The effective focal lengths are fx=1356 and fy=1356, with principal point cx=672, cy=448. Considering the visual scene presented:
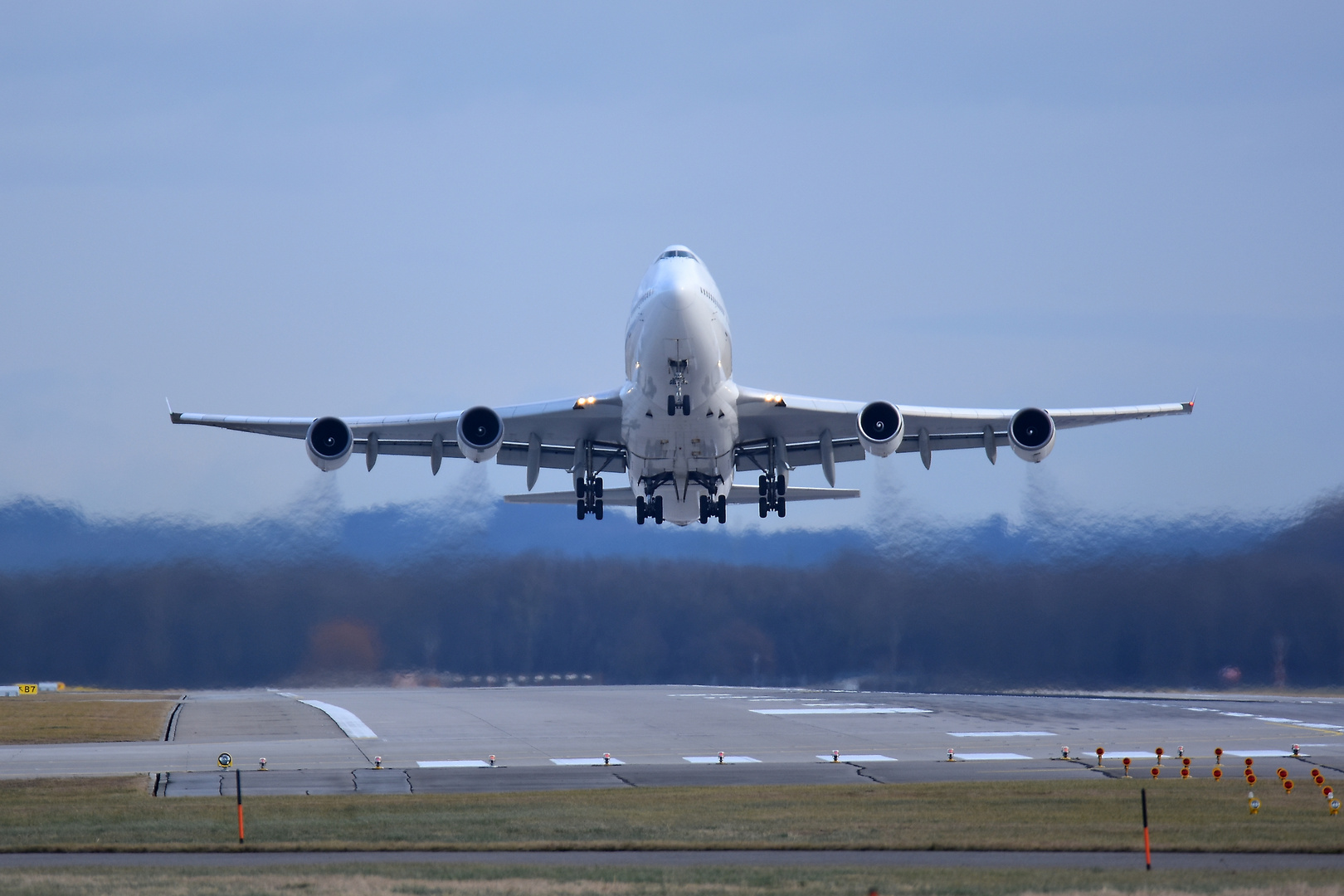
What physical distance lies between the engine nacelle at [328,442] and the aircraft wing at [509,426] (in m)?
0.42

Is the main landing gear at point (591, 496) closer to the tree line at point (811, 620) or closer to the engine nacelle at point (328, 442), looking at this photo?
the engine nacelle at point (328, 442)

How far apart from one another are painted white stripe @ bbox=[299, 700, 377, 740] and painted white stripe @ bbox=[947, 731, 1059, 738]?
16.9m

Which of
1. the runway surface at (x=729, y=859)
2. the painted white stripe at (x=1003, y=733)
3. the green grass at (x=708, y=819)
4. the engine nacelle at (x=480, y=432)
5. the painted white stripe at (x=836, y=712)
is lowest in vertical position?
the runway surface at (x=729, y=859)

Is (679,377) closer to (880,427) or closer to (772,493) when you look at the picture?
(880,427)

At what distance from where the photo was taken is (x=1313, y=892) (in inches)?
634

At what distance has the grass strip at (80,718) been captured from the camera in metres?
39.8

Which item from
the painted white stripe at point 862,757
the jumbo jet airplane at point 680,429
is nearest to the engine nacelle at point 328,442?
the jumbo jet airplane at point 680,429

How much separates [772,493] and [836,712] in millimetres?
16311

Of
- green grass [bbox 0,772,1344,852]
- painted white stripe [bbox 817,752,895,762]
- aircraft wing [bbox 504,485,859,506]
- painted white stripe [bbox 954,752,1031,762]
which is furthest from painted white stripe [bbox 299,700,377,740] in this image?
painted white stripe [bbox 954,752,1031,762]

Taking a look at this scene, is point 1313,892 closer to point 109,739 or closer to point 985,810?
point 985,810

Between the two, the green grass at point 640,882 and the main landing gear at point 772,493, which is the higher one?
the main landing gear at point 772,493

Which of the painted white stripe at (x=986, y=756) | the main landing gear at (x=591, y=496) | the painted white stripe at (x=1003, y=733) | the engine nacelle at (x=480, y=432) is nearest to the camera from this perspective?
the engine nacelle at (x=480, y=432)

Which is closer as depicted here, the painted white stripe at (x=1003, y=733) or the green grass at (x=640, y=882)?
the green grass at (x=640, y=882)

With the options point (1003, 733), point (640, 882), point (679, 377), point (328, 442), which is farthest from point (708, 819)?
point (1003, 733)
